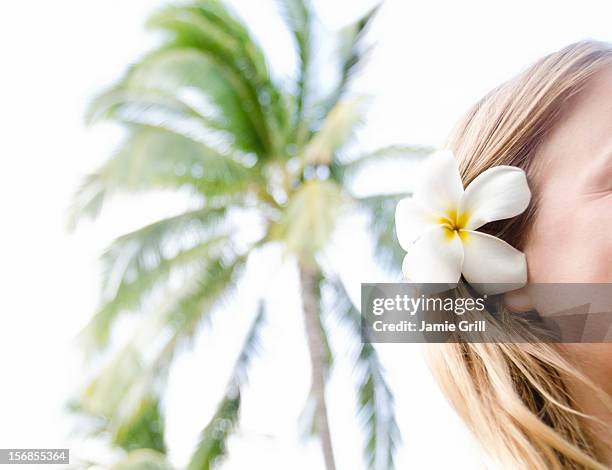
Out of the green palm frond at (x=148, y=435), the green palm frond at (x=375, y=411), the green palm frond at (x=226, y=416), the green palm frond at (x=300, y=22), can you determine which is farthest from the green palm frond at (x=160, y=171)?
the green palm frond at (x=148, y=435)

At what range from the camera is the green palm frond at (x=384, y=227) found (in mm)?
4812

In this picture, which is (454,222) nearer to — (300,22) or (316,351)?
(316,351)

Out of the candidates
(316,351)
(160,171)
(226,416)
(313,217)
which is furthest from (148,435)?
(313,217)

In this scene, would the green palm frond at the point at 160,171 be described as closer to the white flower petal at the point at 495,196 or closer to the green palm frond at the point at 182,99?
the green palm frond at the point at 182,99

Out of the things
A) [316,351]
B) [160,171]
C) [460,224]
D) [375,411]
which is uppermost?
[160,171]

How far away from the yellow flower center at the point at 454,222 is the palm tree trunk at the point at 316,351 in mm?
4592

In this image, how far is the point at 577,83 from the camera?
2.38ft

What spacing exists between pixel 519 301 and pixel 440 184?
0.12m

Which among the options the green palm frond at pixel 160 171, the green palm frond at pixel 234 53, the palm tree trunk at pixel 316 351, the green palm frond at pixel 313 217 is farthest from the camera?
the palm tree trunk at pixel 316 351

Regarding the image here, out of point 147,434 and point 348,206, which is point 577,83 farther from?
point 147,434

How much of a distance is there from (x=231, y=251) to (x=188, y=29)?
145 centimetres

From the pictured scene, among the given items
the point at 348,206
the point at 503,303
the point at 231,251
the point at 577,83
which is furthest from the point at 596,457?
the point at 231,251

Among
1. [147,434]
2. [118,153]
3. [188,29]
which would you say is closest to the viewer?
[118,153]

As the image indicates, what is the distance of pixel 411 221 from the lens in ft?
2.43
